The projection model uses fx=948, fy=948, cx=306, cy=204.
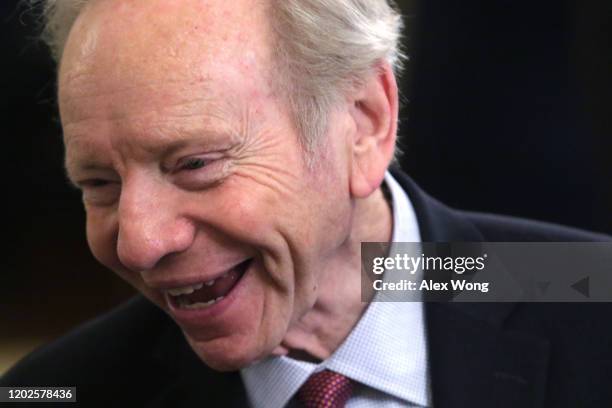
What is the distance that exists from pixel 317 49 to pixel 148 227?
18.0 inches

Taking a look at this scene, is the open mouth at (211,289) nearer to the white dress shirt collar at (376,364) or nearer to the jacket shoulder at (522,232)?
the white dress shirt collar at (376,364)

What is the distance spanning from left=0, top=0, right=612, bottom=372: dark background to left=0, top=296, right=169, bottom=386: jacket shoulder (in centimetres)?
146

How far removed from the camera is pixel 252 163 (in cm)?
165

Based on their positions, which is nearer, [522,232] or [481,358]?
[481,358]

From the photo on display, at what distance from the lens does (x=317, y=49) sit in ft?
5.69

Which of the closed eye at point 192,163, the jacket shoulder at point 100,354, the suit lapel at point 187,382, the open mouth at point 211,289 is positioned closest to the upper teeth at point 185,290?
the open mouth at point 211,289

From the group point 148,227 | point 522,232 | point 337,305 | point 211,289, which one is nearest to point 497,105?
point 522,232

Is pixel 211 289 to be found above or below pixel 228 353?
above

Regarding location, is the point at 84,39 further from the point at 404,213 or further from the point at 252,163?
the point at 404,213

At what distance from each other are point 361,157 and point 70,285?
2538 mm

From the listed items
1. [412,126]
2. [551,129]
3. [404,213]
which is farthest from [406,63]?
[404,213]

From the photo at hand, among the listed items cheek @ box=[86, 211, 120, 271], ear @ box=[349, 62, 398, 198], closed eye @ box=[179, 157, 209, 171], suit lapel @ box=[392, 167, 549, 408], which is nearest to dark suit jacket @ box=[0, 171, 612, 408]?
suit lapel @ box=[392, 167, 549, 408]

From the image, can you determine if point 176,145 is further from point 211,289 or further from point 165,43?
point 211,289

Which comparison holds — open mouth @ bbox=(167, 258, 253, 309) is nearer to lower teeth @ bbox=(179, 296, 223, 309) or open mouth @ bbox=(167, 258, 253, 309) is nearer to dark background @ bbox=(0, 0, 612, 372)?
lower teeth @ bbox=(179, 296, 223, 309)
